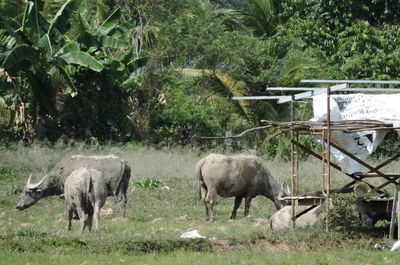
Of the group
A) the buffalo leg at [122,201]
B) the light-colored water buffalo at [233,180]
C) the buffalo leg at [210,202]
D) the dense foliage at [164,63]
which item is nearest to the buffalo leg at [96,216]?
the buffalo leg at [122,201]

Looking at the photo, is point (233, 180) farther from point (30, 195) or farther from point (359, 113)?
point (359, 113)

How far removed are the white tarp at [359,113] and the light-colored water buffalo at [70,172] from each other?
20.1 ft

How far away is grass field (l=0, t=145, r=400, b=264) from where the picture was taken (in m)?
13.5

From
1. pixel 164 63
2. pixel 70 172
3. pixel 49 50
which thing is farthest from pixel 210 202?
pixel 164 63

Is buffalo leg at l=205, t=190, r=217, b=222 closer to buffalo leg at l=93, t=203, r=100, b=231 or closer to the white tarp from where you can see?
buffalo leg at l=93, t=203, r=100, b=231

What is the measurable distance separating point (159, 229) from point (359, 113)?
14.2 ft

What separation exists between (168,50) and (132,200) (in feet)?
43.3

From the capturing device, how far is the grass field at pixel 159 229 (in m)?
13.5

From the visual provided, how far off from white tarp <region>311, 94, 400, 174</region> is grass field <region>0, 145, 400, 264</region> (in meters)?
1.43

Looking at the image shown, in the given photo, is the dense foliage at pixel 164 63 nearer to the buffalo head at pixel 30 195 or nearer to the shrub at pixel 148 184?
the shrub at pixel 148 184

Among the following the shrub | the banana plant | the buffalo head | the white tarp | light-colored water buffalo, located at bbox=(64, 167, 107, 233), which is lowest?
the shrub

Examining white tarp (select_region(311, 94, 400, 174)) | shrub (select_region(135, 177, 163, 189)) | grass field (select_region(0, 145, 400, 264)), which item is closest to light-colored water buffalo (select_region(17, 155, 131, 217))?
grass field (select_region(0, 145, 400, 264))

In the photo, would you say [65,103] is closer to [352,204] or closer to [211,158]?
[211,158]

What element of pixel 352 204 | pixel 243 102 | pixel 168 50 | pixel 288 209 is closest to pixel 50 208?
pixel 288 209
